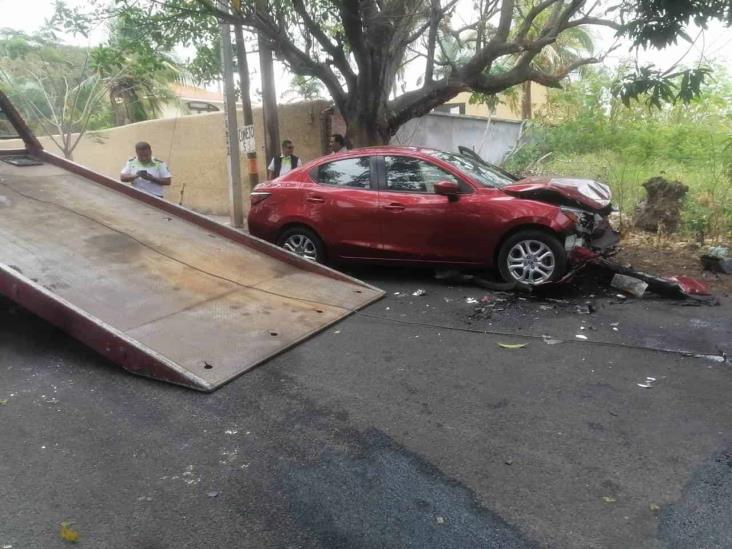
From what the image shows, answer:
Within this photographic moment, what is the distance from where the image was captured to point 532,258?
20.3 ft

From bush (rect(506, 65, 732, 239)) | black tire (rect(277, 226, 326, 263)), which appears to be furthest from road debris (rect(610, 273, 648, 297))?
black tire (rect(277, 226, 326, 263))

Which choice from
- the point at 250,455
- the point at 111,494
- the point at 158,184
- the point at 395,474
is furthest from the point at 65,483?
the point at 158,184

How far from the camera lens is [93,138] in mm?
15078

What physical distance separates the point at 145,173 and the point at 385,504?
623 centimetres

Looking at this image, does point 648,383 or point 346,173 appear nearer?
point 648,383

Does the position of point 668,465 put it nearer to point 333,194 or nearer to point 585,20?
point 333,194

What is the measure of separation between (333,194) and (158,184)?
2564mm

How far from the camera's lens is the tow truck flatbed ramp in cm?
423

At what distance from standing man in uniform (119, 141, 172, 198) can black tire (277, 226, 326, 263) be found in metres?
1.89

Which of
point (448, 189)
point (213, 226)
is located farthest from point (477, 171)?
point (213, 226)

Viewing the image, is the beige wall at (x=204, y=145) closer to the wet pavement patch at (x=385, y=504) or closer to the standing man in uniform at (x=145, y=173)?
the standing man in uniform at (x=145, y=173)

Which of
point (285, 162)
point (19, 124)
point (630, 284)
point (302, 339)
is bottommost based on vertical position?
point (302, 339)

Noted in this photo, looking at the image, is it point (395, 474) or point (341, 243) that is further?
point (341, 243)

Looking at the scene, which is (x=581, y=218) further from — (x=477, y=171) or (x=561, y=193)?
(x=477, y=171)
